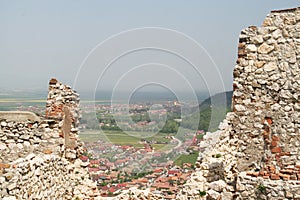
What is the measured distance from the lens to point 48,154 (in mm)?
8586

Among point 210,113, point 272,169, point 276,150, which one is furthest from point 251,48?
point 210,113

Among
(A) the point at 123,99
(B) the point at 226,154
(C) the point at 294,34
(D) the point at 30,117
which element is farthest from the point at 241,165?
(A) the point at 123,99

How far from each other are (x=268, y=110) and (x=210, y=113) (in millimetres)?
9299

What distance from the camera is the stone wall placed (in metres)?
5.62

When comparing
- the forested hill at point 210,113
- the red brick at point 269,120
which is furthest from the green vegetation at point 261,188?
the forested hill at point 210,113

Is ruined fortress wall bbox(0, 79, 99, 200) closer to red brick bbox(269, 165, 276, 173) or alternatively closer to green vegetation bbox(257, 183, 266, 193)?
green vegetation bbox(257, 183, 266, 193)

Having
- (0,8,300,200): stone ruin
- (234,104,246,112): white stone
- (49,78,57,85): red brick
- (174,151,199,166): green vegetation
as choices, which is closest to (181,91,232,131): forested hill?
(174,151,199,166): green vegetation

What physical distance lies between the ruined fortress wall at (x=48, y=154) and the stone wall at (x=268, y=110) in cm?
319

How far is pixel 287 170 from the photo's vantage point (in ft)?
18.4

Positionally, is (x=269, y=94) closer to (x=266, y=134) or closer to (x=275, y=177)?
(x=266, y=134)

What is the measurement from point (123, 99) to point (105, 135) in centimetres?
175

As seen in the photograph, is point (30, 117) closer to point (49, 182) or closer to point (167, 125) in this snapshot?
point (49, 182)

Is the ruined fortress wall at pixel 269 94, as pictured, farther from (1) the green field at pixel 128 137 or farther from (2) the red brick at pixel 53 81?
(1) the green field at pixel 128 137

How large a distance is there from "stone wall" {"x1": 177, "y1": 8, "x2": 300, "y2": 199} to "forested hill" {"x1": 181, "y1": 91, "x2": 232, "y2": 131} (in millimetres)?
6777
